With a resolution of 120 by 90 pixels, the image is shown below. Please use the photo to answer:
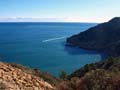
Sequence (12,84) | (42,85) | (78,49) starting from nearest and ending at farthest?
(12,84), (42,85), (78,49)

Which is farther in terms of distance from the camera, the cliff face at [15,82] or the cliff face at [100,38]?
the cliff face at [100,38]

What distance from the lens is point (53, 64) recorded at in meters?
110

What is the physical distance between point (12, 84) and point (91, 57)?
124m

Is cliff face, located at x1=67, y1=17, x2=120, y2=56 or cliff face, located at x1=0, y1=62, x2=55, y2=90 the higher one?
cliff face, located at x1=0, y1=62, x2=55, y2=90

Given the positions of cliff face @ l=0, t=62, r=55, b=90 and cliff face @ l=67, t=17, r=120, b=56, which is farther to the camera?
cliff face @ l=67, t=17, r=120, b=56

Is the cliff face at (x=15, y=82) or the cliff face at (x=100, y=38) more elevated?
the cliff face at (x=15, y=82)

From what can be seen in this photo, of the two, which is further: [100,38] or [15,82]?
[100,38]

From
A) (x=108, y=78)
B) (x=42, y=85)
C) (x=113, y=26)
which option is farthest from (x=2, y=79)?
(x=113, y=26)

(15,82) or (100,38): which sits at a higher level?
(15,82)

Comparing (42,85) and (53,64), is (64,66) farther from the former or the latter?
(42,85)

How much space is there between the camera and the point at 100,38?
559ft

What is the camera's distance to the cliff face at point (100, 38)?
160 meters

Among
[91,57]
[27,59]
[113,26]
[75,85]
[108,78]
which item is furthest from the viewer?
[113,26]

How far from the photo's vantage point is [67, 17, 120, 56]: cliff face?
160m
